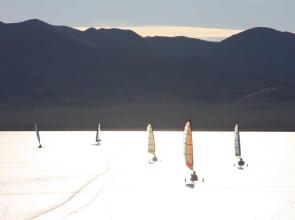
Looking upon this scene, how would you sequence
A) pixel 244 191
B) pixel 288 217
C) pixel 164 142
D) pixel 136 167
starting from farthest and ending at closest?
pixel 164 142 < pixel 136 167 < pixel 244 191 < pixel 288 217

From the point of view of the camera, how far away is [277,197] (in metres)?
65.3

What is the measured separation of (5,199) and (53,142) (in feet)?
290

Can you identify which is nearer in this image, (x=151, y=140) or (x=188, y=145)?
(x=188, y=145)

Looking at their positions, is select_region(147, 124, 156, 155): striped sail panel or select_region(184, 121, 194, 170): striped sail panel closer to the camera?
select_region(184, 121, 194, 170): striped sail panel

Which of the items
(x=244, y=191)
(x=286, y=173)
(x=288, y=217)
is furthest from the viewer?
(x=286, y=173)

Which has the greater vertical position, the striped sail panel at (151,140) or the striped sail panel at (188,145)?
the striped sail panel at (151,140)

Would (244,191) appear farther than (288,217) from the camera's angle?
Yes

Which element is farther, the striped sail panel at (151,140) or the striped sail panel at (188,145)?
the striped sail panel at (151,140)

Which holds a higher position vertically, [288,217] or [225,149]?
[225,149]

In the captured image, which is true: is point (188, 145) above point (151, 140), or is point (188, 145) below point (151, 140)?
below

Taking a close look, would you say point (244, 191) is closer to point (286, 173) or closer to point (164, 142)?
point (286, 173)

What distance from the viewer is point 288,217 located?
5434 cm

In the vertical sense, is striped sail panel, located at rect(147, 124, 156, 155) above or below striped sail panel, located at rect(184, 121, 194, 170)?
above

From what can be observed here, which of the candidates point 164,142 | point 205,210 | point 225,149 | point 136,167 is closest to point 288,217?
point 205,210
